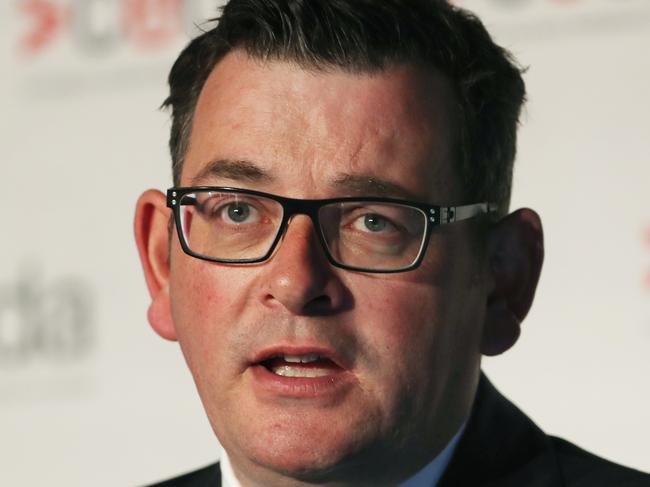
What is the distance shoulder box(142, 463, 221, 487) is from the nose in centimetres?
76

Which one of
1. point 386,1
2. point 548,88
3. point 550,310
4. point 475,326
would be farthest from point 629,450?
point 386,1

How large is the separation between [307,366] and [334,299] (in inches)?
4.0

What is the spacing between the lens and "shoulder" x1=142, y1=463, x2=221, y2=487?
2506mm

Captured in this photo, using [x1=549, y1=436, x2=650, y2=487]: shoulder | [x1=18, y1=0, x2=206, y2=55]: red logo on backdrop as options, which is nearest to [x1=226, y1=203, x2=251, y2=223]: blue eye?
[x1=549, y1=436, x2=650, y2=487]: shoulder

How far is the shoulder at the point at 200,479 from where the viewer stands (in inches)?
98.7

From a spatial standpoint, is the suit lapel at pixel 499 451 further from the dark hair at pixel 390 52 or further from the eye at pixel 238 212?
the eye at pixel 238 212

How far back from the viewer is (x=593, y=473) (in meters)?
2.13

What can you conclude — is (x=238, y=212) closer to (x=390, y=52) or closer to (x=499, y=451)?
(x=390, y=52)

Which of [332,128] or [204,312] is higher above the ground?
[332,128]

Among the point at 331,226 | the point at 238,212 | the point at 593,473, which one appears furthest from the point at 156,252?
the point at 593,473

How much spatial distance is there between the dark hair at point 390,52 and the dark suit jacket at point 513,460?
0.35 metres

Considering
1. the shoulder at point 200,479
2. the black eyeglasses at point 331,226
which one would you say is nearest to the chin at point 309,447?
the black eyeglasses at point 331,226

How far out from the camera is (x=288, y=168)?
190cm

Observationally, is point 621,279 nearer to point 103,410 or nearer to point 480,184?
point 480,184
